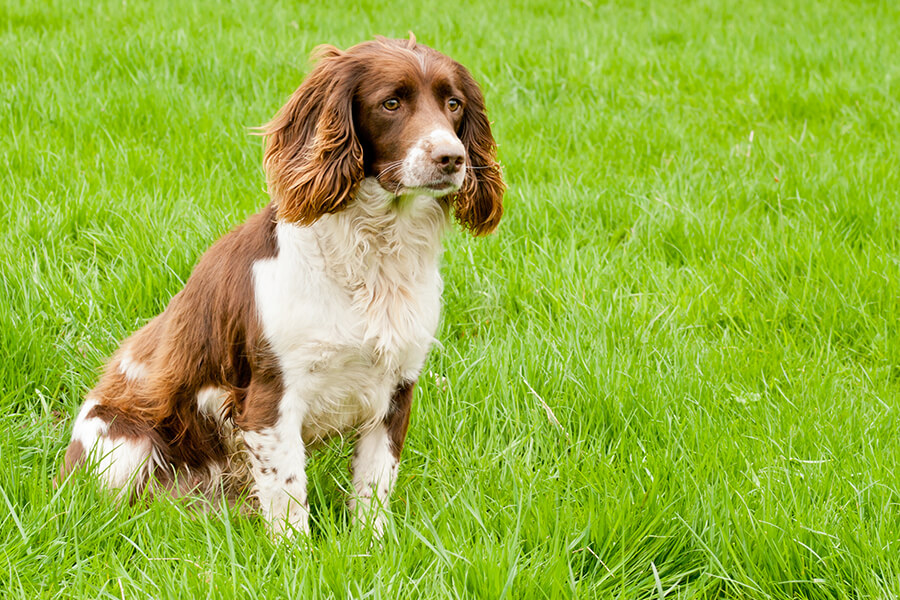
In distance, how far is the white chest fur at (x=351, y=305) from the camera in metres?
2.48

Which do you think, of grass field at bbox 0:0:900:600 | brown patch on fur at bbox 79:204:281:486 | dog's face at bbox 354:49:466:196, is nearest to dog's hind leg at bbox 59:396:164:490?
brown patch on fur at bbox 79:204:281:486

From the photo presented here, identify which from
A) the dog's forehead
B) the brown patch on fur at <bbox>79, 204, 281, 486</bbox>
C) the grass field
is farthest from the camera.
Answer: the brown patch on fur at <bbox>79, 204, 281, 486</bbox>

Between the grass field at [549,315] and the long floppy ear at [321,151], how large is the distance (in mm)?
839

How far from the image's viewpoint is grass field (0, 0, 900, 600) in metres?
2.24

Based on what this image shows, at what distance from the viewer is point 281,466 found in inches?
101

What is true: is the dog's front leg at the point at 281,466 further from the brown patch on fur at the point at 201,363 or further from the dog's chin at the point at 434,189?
the dog's chin at the point at 434,189

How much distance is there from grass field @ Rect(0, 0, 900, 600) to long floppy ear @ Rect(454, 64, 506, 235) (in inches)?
21.4

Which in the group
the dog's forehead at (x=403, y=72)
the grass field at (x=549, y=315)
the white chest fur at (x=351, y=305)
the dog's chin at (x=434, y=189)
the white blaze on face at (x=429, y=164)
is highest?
the dog's forehead at (x=403, y=72)

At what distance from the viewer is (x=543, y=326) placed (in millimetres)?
3492

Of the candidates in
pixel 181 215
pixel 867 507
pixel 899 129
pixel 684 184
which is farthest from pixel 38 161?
pixel 899 129

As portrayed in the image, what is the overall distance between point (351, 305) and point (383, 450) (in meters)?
0.46

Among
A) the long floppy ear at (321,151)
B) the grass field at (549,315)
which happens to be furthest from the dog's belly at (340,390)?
the long floppy ear at (321,151)

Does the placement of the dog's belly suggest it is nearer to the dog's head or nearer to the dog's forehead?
the dog's head

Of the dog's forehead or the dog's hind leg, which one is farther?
the dog's hind leg
